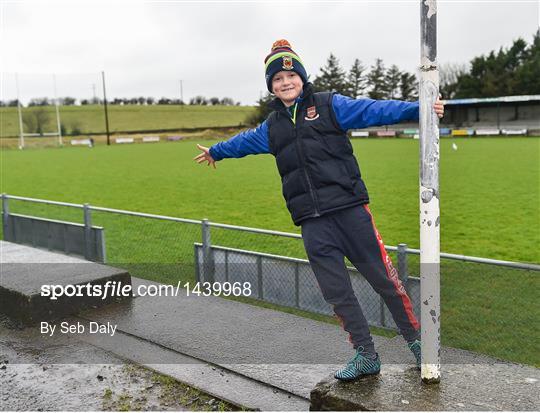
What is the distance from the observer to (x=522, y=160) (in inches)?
1002

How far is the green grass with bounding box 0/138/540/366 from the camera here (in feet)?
18.0

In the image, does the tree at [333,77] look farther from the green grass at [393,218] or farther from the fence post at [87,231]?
the fence post at [87,231]

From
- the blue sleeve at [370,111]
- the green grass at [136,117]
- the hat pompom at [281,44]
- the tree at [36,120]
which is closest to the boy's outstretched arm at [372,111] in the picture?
the blue sleeve at [370,111]

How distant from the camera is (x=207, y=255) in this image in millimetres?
6133

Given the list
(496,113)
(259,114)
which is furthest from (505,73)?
(259,114)

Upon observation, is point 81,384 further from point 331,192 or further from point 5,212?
point 5,212

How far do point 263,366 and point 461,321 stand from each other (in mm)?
2481

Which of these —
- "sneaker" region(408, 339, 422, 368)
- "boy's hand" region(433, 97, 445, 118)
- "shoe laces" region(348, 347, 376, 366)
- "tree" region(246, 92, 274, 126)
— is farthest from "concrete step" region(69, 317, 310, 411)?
"tree" region(246, 92, 274, 126)

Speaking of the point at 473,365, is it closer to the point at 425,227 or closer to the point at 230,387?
the point at 425,227

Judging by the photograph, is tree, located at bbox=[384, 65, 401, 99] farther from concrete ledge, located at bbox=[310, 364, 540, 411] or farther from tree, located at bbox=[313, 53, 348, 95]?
concrete ledge, located at bbox=[310, 364, 540, 411]

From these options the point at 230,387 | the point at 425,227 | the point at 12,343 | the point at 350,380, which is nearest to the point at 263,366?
the point at 230,387

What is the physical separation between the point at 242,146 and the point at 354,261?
92 centimetres

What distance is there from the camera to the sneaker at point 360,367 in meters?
3.06

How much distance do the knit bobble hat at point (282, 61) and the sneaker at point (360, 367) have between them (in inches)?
58.5
